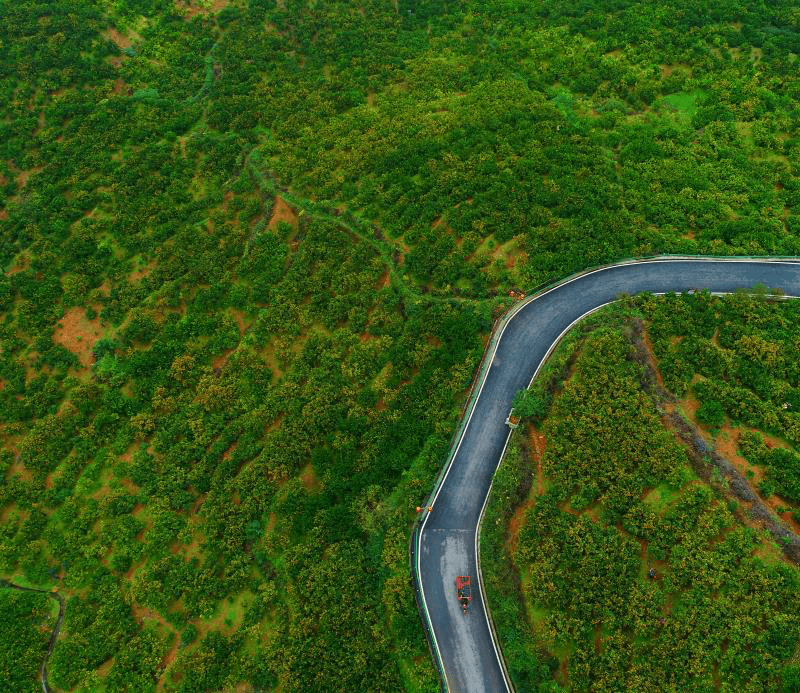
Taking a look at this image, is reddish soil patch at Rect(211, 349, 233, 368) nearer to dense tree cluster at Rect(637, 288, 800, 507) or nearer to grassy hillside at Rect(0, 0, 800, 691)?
grassy hillside at Rect(0, 0, 800, 691)

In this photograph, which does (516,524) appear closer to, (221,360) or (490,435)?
(490,435)

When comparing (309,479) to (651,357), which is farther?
(309,479)

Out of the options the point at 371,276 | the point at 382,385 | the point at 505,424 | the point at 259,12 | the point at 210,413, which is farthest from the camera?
the point at 259,12

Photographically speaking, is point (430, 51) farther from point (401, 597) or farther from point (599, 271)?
point (401, 597)

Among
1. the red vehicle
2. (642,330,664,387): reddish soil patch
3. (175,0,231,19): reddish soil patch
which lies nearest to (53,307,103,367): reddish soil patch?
the red vehicle

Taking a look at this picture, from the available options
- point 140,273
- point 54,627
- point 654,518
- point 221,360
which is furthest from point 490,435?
point 140,273

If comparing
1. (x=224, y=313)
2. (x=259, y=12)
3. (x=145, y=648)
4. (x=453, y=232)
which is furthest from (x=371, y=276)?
(x=259, y=12)
